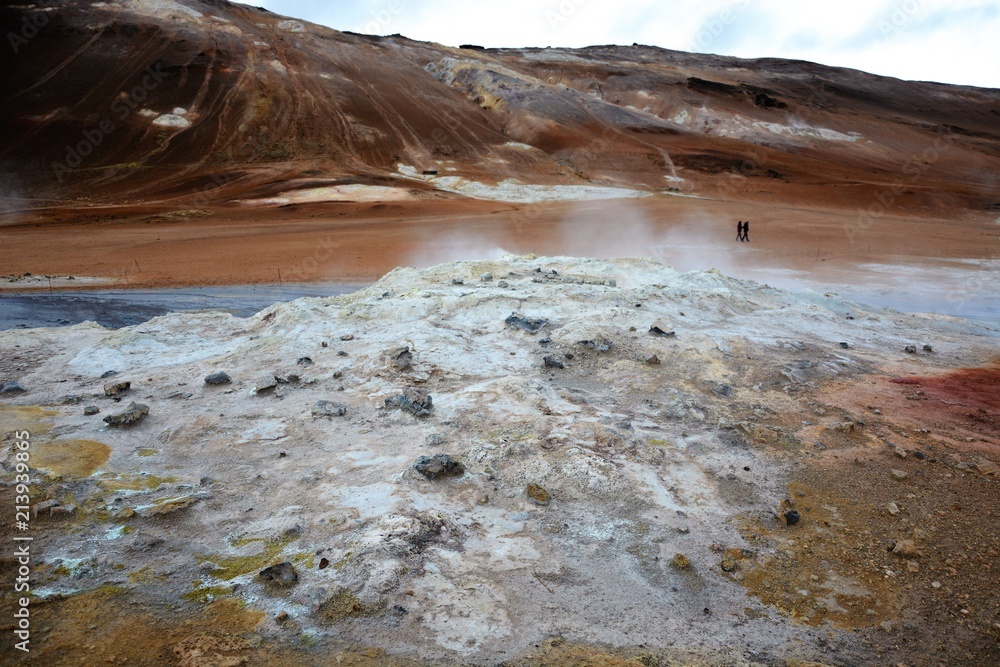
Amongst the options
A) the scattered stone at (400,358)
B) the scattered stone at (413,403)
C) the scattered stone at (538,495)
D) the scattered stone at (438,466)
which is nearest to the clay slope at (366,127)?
the scattered stone at (400,358)

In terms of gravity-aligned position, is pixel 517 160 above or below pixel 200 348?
above

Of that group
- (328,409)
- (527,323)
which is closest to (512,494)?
(328,409)

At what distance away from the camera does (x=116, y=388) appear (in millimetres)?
5820

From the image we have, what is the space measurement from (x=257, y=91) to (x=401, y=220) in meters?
25.6

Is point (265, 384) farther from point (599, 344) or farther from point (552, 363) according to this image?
point (599, 344)

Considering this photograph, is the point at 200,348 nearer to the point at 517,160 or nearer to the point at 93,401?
the point at 93,401

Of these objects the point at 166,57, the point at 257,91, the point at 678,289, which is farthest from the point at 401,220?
the point at 166,57

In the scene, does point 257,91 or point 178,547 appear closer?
point 178,547

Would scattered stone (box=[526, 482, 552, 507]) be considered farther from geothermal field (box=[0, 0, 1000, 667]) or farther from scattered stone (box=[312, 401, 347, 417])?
scattered stone (box=[312, 401, 347, 417])

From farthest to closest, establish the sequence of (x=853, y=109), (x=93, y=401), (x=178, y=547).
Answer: (x=853, y=109), (x=93, y=401), (x=178, y=547)

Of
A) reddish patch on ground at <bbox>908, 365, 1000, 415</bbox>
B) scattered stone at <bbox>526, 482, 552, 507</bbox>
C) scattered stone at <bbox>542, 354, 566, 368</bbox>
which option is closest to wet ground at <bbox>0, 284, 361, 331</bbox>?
scattered stone at <bbox>542, 354, 566, 368</bbox>

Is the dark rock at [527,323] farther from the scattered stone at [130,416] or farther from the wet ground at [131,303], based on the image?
the wet ground at [131,303]

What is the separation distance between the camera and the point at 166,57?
46.1 meters

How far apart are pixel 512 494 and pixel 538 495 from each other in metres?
0.19
